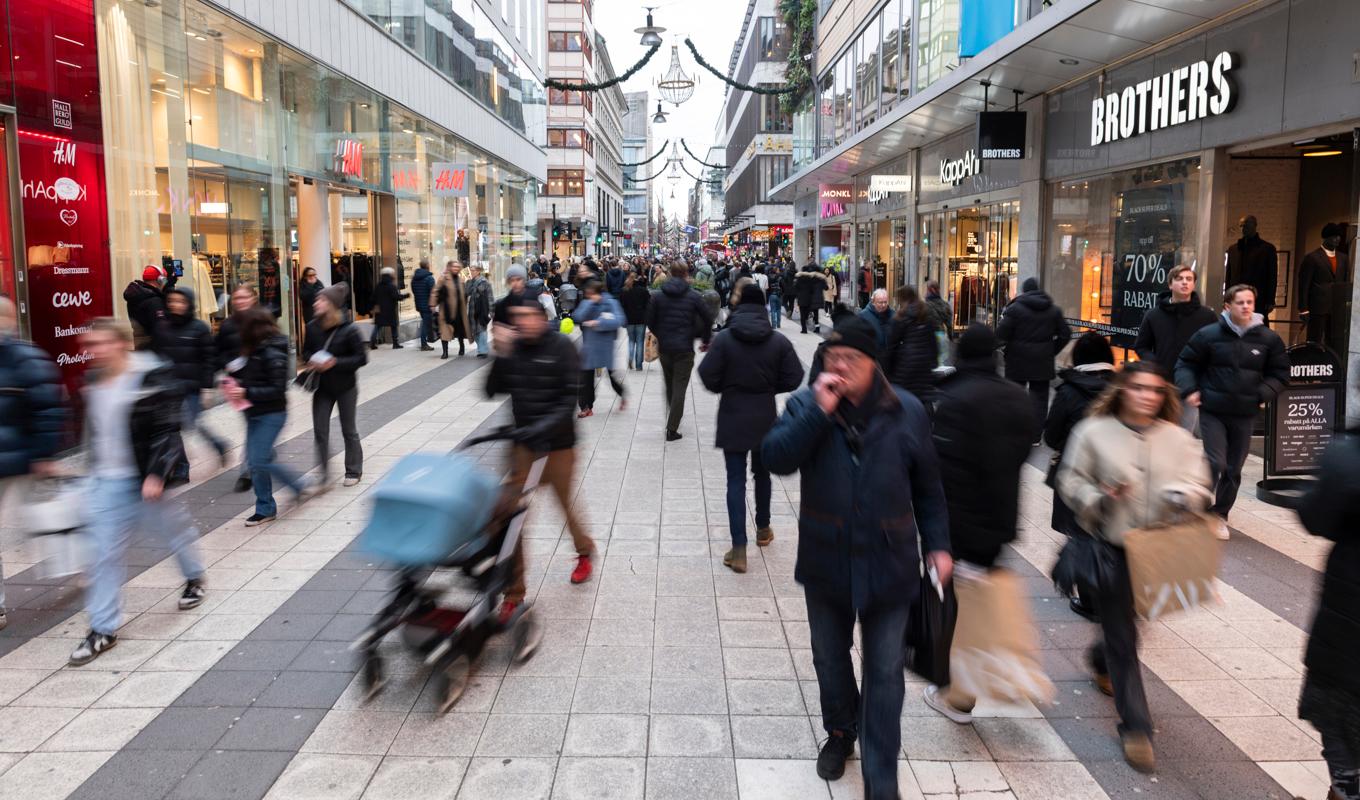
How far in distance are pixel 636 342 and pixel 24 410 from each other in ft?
43.2

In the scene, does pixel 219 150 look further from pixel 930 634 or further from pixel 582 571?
pixel 930 634

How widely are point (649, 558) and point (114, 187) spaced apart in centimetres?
839

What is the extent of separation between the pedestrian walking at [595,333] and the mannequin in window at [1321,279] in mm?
7711

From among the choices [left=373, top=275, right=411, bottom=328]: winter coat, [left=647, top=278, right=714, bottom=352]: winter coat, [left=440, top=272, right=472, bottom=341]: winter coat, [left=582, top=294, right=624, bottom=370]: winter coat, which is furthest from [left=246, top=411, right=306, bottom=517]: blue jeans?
[left=373, top=275, right=411, bottom=328]: winter coat

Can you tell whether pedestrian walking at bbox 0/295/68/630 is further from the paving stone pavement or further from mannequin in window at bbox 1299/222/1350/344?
mannequin in window at bbox 1299/222/1350/344

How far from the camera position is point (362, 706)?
15.5 ft

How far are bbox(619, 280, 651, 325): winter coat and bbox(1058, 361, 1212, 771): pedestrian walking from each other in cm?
1246

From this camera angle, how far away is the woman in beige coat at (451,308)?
19.2m

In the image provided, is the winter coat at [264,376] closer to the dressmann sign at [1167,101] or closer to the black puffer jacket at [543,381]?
the black puffer jacket at [543,381]

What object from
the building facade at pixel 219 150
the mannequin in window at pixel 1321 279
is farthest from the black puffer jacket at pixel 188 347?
the mannequin in window at pixel 1321 279

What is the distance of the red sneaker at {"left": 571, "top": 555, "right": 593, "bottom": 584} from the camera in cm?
642

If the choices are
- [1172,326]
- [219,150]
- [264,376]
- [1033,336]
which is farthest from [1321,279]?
[219,150]

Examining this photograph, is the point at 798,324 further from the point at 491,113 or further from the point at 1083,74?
the point at 1083,74

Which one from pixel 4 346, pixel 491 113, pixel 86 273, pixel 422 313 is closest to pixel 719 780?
pixel 4 346
